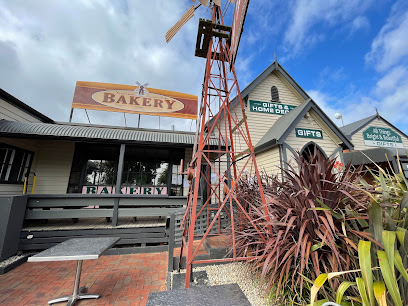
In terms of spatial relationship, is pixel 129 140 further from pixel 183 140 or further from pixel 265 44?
pixel 265 44

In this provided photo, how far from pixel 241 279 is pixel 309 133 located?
21.4 ft

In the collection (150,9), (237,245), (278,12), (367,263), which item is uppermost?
(278,12)

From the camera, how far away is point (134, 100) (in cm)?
869

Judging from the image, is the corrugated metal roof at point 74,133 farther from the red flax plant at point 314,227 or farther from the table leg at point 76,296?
the red flax plant at point 314,227

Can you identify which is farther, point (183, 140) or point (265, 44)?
point (265, 44)

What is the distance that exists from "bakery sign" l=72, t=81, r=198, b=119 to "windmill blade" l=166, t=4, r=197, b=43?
17.2ft

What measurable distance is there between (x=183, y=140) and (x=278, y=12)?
765 cm

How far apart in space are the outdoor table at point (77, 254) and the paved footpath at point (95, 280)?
0.15 m

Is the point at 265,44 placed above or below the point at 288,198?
above

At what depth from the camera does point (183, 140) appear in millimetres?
5914

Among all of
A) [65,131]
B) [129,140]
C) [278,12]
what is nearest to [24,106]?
[65,131]

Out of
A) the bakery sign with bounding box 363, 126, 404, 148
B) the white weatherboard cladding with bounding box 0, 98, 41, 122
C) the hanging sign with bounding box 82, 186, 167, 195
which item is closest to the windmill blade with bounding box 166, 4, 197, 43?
the hanging sign with bounding box 82, 186, 167, 195

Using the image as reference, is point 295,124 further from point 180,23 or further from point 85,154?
point 85,154

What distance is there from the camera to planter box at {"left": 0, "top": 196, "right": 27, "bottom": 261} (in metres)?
3.85
